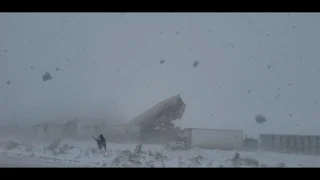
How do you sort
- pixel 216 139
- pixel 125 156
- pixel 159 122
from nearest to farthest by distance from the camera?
pixel 125 156 → pixel 216 139 → pixel 159 122

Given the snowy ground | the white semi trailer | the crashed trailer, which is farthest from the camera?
the crashed trailer

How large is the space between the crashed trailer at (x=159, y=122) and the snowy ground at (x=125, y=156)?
67 centimetres

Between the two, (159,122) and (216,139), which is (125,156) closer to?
(159,122)

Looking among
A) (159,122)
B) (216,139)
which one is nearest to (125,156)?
(159,122)

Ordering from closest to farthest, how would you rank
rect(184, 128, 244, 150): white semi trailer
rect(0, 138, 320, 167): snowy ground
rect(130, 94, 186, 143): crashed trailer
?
1. rect(0, 138, 320, 167): snowy ground
2. rect(184, 128, 244, 150): white semi trailer
3. rect(130, 94, 186, 143): crashed trailer

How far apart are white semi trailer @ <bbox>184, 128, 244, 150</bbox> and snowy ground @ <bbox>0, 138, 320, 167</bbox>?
1.49 feet

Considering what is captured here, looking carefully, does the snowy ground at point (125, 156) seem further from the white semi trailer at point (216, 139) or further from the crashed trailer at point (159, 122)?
the crashed trailer at point (159, 122)

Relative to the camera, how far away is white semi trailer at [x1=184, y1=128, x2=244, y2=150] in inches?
380

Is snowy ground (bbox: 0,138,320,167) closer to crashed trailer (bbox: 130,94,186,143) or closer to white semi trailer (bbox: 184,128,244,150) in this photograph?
white semi trailer (bbox: 184,128,244,150)

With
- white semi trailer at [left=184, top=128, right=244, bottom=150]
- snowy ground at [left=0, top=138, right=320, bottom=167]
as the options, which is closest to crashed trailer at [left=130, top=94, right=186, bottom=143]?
snowy ground at [left=0, top=138, right=320, bottom=167]

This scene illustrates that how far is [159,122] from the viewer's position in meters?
10.3

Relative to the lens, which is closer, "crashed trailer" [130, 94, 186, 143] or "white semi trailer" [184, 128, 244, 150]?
"white semi trailer" [184, 128, 244, 150]

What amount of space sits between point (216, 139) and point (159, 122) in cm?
206
